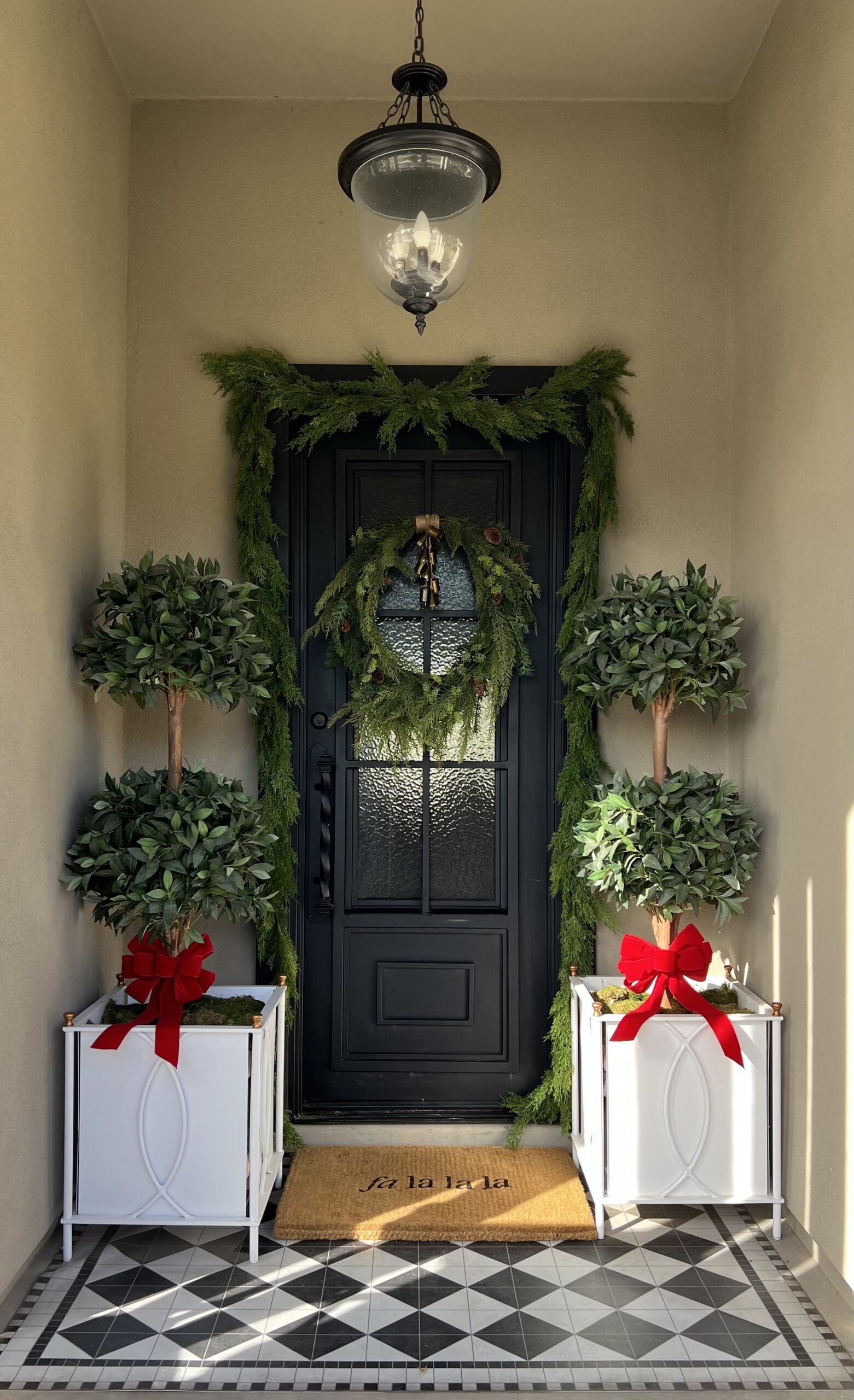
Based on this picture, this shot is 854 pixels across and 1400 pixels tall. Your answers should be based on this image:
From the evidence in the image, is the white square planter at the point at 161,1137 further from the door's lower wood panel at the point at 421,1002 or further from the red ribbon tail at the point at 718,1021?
the red ribbon tail at the point at 718,1021

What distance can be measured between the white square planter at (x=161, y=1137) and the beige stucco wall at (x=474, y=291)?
28.8 inches

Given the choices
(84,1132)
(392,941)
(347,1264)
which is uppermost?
(392,941)

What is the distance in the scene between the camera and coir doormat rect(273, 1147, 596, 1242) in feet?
9.13

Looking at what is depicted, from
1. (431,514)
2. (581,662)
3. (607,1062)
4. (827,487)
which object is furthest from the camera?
(431,514)

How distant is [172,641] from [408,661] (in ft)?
2.71

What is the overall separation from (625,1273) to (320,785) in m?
1.58

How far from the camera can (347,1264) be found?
265 cm

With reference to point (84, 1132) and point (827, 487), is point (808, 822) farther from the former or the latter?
point (84, 1132)

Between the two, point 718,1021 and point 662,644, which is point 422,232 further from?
point 718,1021

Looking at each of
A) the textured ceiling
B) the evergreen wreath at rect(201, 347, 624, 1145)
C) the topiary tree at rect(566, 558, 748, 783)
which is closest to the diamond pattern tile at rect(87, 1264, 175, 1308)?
the evergreen wreath at rect(201, 347, 624, 1145)

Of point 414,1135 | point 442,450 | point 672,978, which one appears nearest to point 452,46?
point 442,450

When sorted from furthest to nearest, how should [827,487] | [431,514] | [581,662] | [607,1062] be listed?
[431,514]
[581,662]
[607,1062]
[827,487]

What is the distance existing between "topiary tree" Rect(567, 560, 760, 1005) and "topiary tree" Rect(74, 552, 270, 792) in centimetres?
95

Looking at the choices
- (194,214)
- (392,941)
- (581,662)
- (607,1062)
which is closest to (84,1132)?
(392,941)
